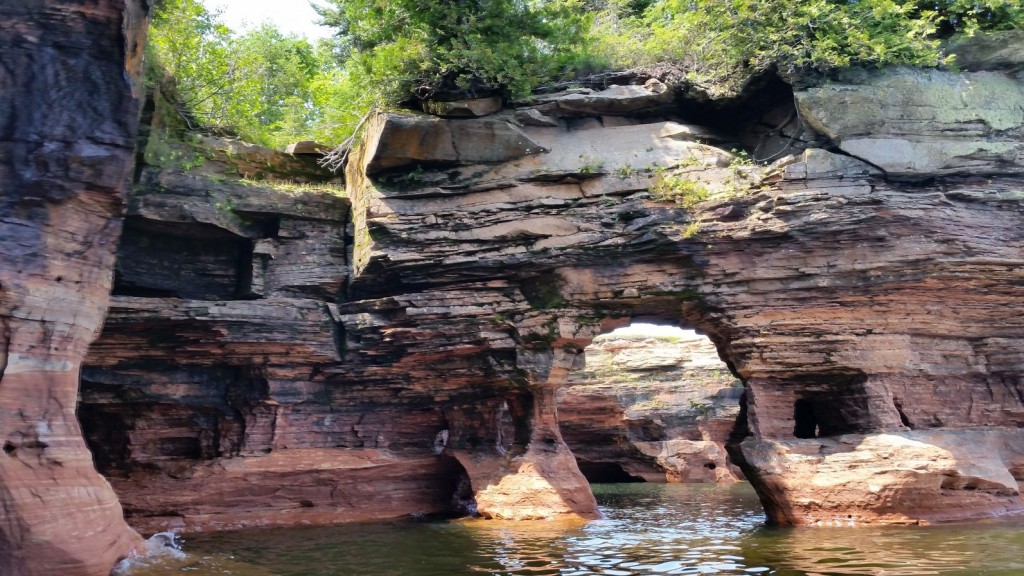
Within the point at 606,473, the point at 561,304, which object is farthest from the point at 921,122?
the point at 606,473

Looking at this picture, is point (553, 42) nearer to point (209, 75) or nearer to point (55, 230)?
point (209, 75)

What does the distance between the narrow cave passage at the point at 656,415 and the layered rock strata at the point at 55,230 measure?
63.5 feet

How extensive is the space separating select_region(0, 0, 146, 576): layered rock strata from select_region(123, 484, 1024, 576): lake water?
4.84 feet

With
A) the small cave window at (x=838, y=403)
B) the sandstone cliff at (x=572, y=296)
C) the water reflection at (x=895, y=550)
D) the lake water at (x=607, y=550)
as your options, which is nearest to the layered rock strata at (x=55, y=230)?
the lake water at (x=607, y=550)

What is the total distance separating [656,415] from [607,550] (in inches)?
648

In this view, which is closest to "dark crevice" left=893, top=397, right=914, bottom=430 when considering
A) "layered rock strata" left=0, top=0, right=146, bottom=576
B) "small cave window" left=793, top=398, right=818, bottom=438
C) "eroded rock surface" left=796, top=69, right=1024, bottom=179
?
"small cave window" left=793, top=398, right=818, bottom=438

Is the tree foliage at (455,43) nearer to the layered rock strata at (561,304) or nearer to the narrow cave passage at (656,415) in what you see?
the layered rock strata at (561,304)

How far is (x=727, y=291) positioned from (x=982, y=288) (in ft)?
16.7

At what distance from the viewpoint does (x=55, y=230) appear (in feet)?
32.0

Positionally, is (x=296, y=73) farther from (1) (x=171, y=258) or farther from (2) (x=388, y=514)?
(2) (x=388, y=514)

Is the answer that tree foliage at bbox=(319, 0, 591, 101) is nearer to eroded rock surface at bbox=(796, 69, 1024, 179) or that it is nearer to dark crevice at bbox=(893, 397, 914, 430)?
eroded rock surface at bbox=(796, 69, 1024, 179)

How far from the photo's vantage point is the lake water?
10.4 meters

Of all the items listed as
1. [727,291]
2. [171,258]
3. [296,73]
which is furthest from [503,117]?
[296,73]

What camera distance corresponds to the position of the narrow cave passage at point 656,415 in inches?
1102
